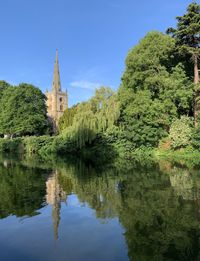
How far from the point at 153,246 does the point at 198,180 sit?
10637mm

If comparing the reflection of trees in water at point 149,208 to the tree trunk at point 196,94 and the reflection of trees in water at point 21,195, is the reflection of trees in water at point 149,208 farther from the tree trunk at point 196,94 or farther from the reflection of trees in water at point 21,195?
the tree trunk at point 196,94

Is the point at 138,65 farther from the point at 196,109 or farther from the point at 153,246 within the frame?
the point at 153,246

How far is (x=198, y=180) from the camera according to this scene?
18.2 metres

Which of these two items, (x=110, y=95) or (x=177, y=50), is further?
(x=110, y=95)

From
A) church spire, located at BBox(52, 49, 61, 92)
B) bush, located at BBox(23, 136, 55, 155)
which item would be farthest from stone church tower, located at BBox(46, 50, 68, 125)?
bush, located at BBox(23, 136, 55, 155)

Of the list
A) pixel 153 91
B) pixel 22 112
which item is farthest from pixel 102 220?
pixel 22 112

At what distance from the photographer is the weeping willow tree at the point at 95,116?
4166 cm

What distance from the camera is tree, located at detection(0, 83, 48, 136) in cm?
6284

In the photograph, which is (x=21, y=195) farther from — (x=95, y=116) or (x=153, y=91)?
(x=95, y=116)

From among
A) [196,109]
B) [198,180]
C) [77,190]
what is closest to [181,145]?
[196,109]

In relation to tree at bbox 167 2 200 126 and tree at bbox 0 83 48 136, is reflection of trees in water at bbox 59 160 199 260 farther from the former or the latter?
tree at bbox 0 83 48 136

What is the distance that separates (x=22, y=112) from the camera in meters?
63.2

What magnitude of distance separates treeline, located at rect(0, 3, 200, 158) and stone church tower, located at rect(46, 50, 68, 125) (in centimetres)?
5935

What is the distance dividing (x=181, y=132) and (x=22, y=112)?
3652 centimetres
